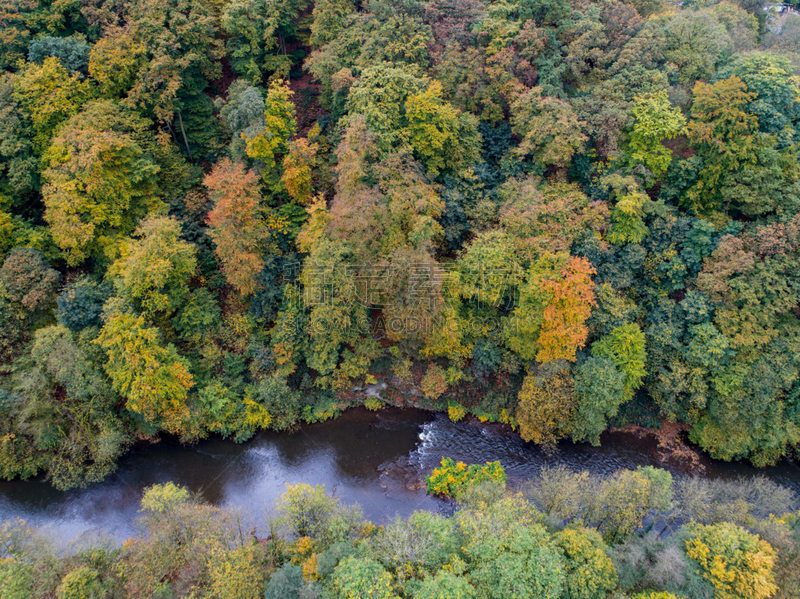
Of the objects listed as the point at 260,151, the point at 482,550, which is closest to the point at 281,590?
the point at 482,550

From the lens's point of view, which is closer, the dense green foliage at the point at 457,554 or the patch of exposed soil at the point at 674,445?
the dense green foliage at the point at 457,554

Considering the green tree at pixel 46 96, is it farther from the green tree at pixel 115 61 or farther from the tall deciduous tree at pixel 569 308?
the tall deciduous tree at pixel 569 308

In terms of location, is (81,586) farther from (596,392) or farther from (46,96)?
(46,96)

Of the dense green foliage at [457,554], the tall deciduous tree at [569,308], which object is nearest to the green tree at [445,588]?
the dense green foliage at [457,554]

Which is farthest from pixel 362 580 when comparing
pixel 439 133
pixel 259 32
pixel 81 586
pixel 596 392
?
pixel 259 32

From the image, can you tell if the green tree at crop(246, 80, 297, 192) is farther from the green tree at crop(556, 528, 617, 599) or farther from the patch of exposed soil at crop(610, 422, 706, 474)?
the patch of exposed soil at crop(610, 422, 706, 474)

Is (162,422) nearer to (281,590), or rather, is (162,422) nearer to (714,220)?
(281,590)
